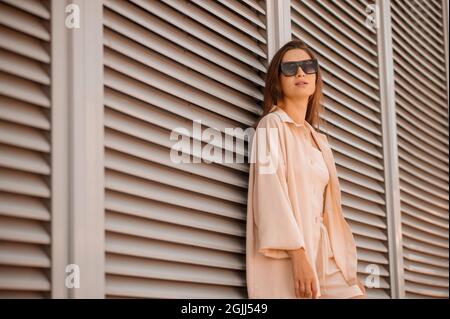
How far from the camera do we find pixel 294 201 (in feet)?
10.9

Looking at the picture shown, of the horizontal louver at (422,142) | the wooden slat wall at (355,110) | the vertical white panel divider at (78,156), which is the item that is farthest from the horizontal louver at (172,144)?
the horizontal louver at (422,142)

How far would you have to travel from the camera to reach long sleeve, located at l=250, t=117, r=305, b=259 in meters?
3.17

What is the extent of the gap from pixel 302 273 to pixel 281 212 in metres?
0.25

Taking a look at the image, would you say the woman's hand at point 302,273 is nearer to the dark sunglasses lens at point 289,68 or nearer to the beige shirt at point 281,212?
the beige shirt at point 281,212

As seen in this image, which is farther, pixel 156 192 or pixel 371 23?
pixel 371 23

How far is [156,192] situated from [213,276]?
0.47m

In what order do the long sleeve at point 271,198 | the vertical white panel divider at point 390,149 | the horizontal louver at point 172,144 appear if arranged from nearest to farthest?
the horizontal louver at point 172,144 < the long sleeve at point 271,198 < the vertical white panel divider at point 390,149

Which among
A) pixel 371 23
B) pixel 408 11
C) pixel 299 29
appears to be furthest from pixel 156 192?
pixel 408 11

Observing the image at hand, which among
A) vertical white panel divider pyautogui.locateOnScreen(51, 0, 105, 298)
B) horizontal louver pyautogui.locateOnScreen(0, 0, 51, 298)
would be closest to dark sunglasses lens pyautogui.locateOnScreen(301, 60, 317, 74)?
vertical white panel divider pyautogui.locateOnScreen(51, 0, 105, 298)

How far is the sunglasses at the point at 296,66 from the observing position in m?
3.55

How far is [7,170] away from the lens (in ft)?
7.86

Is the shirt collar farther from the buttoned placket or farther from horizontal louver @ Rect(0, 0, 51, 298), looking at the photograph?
horizontal louver @ Rect(0, 0, 51, 298)

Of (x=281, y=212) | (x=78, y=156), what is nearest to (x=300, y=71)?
(x=281, y=212)

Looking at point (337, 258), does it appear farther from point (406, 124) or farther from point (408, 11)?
point (408, 11)
